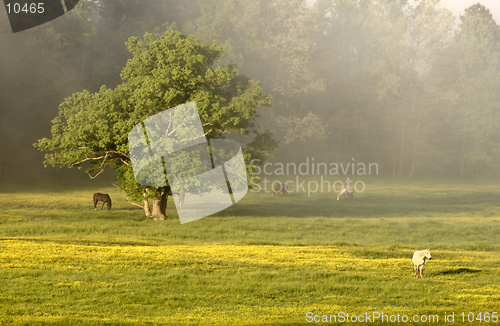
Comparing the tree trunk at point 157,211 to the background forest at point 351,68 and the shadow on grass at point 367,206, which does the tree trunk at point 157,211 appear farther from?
the background forest at point 351,68

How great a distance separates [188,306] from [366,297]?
4.01 m

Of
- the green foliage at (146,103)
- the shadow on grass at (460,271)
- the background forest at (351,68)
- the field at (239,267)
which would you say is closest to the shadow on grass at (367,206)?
the field at (239,267)

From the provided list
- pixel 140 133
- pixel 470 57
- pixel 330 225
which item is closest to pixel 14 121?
pixel 140 133

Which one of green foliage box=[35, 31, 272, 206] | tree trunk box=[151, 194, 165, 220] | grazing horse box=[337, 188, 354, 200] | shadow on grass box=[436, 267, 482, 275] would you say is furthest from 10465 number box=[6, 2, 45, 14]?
shadow on grass box=[436, 267, 482, 275]

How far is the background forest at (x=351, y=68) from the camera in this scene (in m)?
60.3

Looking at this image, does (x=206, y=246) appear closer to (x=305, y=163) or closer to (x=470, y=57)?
(x=305, y=163)

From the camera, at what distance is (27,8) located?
1905 inches

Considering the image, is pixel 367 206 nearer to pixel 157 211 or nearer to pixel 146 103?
pixel 157 211

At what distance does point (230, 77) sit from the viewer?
28.3m

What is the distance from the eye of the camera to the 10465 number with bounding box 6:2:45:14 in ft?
157

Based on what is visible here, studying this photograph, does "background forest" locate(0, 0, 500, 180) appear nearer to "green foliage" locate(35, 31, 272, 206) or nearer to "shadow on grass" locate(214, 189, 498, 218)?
"shadow on grass" locate(214, 189, 498, 218)

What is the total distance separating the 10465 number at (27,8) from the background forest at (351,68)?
4.91 metres

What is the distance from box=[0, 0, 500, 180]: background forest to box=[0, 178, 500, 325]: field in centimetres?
3050

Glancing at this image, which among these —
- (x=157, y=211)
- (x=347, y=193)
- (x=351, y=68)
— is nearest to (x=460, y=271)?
(x=157, y=211)
